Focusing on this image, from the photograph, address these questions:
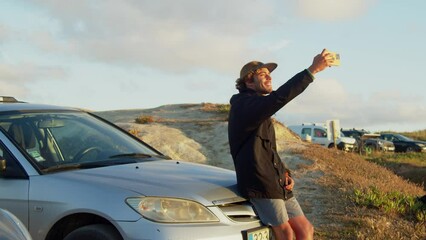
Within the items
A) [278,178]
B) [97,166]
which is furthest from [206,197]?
[97,166]

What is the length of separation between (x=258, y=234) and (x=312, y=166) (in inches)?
308

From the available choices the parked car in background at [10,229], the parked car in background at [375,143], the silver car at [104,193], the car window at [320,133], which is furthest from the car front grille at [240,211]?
the parked car in background at [375,143]

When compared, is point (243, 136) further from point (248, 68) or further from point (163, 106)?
point (163, 106)

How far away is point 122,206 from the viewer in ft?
13.6

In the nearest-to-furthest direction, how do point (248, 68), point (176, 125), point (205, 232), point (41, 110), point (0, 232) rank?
1. point (0, 232)
2. point (205, 232)
3. point (248, 68)
4. point (41, 110)
5. point (176, 125)

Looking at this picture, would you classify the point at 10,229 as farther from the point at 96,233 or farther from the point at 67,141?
the point at 67,141

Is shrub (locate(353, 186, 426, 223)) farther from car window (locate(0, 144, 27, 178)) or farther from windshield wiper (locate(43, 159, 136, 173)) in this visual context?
car window (locate(0, 144, 27, 178))

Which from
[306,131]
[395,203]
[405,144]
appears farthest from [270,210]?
[405,144]

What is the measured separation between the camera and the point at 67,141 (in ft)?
17.4

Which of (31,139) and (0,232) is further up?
Answer: (31,139)

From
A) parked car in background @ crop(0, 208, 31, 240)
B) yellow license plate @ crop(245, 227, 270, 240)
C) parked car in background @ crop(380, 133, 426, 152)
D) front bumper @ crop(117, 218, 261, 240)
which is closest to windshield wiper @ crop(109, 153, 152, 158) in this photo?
front bumper @ crop(117, 218, 261, 240)

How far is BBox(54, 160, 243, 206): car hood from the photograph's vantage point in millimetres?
4270

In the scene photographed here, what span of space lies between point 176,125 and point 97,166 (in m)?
12.9

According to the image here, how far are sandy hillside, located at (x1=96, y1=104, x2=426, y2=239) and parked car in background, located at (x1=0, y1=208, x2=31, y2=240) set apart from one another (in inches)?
171
